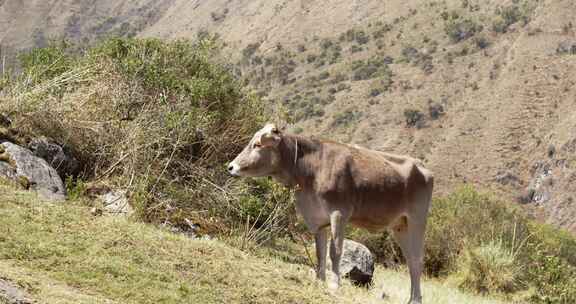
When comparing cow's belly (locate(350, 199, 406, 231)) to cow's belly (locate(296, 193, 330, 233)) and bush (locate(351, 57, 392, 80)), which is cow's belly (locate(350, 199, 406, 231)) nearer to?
cow's belly (locate(296, 193, 330, 233))

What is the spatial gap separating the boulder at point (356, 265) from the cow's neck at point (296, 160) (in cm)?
197

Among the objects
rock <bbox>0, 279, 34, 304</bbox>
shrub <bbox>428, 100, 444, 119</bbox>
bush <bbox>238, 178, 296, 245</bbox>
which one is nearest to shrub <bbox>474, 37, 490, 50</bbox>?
shrub <bbox>428, 100, 444, 119</bbox>

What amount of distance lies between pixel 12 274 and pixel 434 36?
80575 mm

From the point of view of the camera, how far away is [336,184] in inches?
364

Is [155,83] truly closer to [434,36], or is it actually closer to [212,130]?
[212,130]

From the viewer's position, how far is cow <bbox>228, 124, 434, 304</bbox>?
919cm

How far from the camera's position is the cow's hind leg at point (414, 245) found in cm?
1014

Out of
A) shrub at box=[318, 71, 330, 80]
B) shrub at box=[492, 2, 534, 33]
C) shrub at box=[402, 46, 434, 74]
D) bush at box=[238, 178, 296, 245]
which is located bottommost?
shrub at box=[318, 71, 330, 80]

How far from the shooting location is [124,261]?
7.20 meters

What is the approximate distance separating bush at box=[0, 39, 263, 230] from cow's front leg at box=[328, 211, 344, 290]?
9.98ft

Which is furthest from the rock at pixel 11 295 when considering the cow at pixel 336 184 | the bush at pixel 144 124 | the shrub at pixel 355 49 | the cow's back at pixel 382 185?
the shrub at pixel 355 49

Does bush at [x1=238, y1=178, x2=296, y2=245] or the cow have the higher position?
the cow

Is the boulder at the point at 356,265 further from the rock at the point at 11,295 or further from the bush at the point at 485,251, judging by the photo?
the rock at the point at 11,295

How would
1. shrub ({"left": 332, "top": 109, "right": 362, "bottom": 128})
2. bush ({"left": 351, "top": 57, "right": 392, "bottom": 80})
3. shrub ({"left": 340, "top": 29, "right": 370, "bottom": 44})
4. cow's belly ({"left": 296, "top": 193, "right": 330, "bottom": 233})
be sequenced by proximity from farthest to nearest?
1. shrub ({"left": 340, "top": 29, "right": 370, "bottom": 44})
2. bush ({"left": 351, "top": 57, "right": 392, "bottom": 80})
3. shrub ({"left": 332, "top": 109, "right": 362, "bottom": 128})
4. cow's belly ({"left": 296, "top": 193, "right": 330, "bottom": 233})
